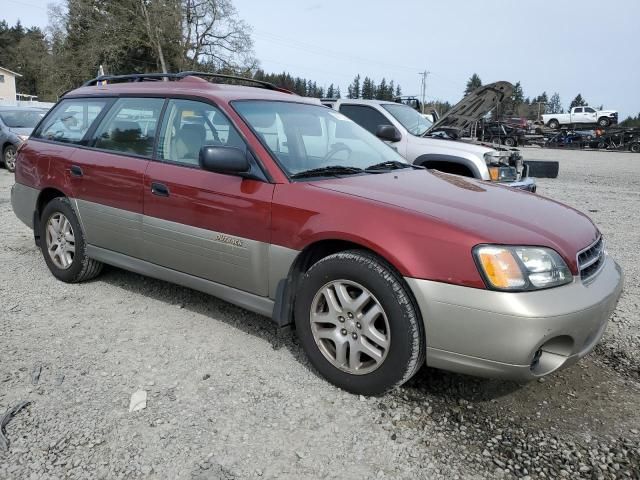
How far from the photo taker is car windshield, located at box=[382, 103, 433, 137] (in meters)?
8.16

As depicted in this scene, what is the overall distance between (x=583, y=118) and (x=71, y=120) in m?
44.3

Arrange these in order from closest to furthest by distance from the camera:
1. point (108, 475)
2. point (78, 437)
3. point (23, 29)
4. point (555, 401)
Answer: point (108, 475), point (78, 437), point (555, 401), point (23, 29)

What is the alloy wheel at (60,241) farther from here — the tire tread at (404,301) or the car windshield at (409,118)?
the car windshield at (409,118)

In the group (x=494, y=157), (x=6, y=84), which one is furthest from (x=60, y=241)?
(x=6, y=84)

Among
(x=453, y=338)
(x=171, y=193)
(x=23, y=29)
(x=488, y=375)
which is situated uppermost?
(x=23, y=29)

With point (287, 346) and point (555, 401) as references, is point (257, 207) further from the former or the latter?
point (555, 401)

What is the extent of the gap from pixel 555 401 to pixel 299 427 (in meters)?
1.43

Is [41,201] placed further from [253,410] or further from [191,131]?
[253,410]

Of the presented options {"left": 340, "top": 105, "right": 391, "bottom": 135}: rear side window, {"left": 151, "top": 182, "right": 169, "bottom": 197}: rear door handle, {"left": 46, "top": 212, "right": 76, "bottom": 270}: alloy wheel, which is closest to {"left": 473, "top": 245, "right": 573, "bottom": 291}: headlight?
{"left": 151, "top": 182, "right": 169, "bottom": 197}: rear door handle

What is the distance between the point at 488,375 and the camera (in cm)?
256

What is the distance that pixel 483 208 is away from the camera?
115 inches

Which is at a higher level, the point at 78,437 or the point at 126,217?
the point at 126,217

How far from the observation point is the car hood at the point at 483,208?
2.63 metres

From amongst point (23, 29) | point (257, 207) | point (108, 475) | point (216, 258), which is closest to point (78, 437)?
point (108, 475)
